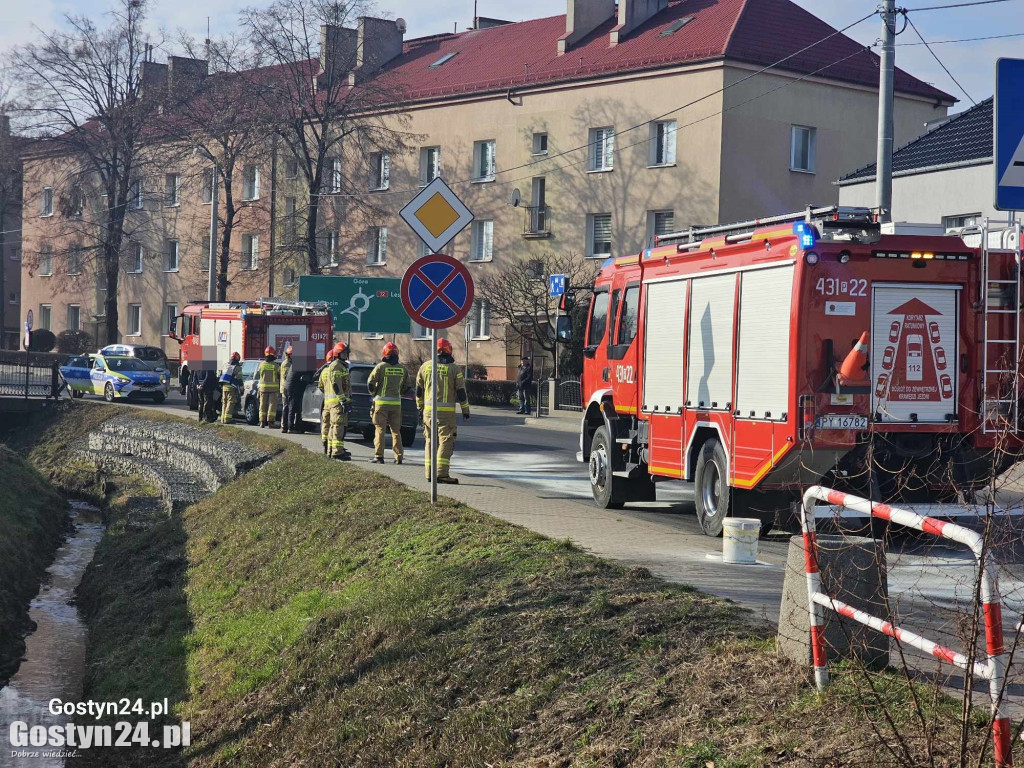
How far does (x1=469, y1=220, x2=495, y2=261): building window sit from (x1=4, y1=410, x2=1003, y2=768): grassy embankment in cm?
3576

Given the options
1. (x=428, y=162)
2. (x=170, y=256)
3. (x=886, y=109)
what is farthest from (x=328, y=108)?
(x=886, y=109)

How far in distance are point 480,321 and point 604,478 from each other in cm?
3402

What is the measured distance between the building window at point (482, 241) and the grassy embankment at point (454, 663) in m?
35.8

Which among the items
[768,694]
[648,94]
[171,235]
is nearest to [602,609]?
[768,694]

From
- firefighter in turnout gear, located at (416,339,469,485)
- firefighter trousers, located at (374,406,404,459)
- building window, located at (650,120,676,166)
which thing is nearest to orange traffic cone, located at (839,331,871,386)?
firefighter in turnout gear, located at (416,339,469,485)

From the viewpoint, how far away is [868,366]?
11.4 metres

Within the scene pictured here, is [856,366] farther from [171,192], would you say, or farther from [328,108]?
[171,192]

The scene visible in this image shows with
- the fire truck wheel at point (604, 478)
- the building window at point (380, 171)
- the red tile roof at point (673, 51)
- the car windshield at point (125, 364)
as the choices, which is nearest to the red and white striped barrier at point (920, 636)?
the fire truck wheel at point (604, 478)

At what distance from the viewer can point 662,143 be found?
43.2 m

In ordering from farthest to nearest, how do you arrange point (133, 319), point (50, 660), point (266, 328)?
point (133, 319) < point (266, 328) < point (50, 660)

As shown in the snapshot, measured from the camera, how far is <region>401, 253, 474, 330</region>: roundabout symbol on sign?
40.4 ft

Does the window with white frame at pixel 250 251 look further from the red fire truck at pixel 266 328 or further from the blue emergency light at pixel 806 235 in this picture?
the blue emergency light at pixel 806 235

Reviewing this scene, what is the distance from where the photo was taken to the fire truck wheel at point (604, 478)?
15148mm

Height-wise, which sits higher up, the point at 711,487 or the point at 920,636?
the point at 920,636
